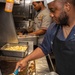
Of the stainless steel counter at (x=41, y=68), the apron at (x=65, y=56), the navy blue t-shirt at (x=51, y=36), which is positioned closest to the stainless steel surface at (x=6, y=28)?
the stainless steel counter at (x=41, y=68)

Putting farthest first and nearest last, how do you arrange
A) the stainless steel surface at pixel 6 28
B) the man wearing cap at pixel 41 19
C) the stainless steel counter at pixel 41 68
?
the man wearing cap at pixel 41 19 < the stainless steel surface at pixel 6 28 < the stainless steel counter at pixel 41 68

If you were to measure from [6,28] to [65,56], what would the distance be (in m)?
1.22

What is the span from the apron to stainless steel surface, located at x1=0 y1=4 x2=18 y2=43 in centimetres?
102

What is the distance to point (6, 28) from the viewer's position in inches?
91.6


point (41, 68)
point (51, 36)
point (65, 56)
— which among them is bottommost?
point (41, 68)

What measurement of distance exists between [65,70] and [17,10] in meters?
3.90

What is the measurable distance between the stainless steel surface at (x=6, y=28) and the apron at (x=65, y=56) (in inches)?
40.3

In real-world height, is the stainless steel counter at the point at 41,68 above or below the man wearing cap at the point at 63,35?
below

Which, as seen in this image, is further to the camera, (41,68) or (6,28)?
(6,28)

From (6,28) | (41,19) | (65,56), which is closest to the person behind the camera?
(65,56)

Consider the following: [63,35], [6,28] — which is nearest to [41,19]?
[6,28]

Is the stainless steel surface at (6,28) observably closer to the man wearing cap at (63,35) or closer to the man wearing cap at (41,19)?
the man wearing cap at (41,19)

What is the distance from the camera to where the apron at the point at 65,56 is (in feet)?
4.29

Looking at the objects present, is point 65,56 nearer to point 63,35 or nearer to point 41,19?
point 63,35
